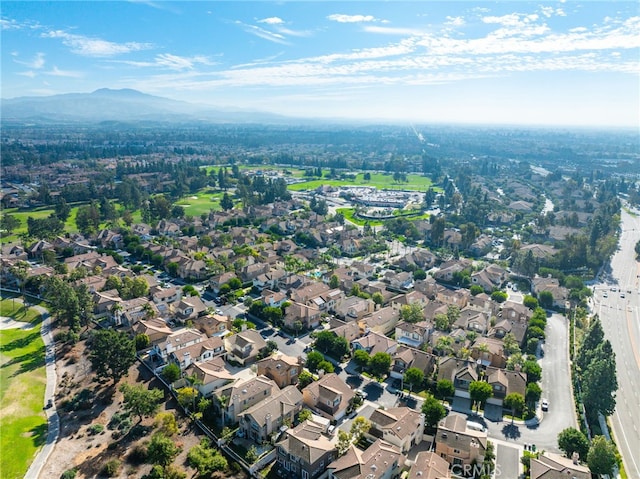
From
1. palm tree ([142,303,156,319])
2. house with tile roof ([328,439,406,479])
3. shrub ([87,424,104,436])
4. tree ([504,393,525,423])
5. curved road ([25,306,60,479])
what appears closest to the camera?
house with tile roof ([328,439,406,479])

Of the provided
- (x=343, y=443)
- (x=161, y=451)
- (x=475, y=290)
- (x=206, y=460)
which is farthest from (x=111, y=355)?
(x=475, y=290)

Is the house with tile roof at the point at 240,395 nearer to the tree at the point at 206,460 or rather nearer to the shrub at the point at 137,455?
the tree at the point at 206,460

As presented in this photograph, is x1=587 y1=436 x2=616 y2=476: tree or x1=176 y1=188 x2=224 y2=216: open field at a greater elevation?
x1=587 y1=436 x2=616 y2=476: tree

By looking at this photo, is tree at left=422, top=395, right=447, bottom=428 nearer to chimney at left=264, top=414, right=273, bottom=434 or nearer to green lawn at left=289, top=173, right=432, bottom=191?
chimney at left=264, top=414, right=273, bottom=434

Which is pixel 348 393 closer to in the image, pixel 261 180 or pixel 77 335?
pixel 77 335

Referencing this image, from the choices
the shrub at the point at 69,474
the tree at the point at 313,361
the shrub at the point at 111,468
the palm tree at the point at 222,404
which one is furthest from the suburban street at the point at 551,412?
the shrub at the point at 69,474

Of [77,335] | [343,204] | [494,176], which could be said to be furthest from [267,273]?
[494,176]

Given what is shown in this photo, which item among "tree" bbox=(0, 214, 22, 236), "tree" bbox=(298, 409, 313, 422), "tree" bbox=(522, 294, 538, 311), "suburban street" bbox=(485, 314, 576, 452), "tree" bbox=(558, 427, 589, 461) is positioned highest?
"tree" bbox=(0, 214, 22, 236)
